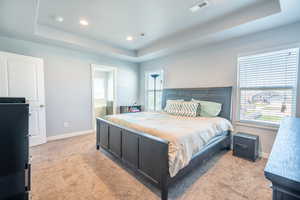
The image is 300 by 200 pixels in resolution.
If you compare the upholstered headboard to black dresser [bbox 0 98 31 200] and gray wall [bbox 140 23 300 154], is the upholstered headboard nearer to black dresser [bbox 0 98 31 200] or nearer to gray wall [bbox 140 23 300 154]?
gray wall [bbox 140 23 300 154]

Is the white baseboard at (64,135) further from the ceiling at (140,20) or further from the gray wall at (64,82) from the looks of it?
the ceiling at (140,20)

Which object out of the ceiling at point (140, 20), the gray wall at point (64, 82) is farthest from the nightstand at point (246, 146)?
the gray wall at point (64, 82)

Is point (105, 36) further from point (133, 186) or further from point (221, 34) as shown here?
point (133, 186)

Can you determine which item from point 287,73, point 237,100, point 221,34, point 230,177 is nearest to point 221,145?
point 230,177

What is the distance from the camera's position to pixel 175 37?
11.7ft

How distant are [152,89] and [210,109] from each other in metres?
2.49

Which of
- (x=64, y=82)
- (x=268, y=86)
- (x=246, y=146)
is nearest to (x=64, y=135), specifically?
(x=64, y=82)

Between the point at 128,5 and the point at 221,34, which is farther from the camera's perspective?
the point at 221,34

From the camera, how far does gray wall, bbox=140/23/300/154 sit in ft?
8.52

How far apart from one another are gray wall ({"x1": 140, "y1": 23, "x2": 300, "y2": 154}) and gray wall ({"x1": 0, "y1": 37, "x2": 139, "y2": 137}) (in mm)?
2234

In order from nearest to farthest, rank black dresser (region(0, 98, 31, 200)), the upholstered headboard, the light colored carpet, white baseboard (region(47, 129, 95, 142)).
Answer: black dresser (region(0, 98, 31, 200))
the light colored carpet
the upholstered headboard
white baseboard (region(47, 129, 95, 142))

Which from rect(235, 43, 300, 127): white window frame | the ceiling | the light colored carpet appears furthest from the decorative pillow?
the ceiling

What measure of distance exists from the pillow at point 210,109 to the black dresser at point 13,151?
3097mm

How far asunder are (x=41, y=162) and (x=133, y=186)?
6.08 ft
